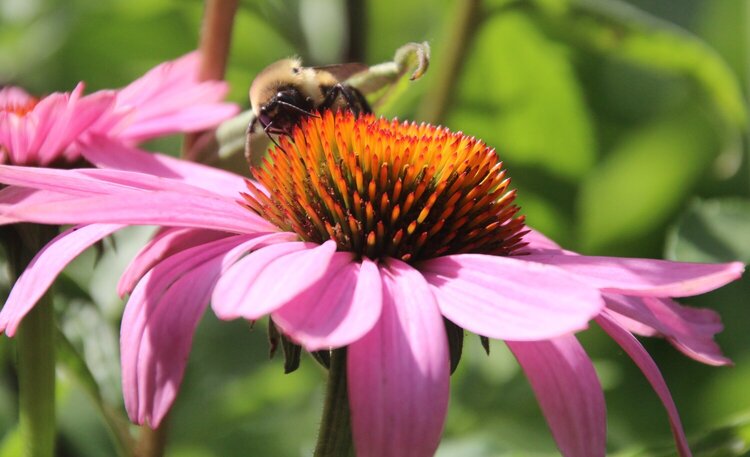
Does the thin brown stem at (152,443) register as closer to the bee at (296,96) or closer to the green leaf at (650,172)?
the bee at (296,96)

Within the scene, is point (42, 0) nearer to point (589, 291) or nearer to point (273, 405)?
point (273, 405)

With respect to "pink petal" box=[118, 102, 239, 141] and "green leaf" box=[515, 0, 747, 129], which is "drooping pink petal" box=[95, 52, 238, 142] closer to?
"pink petal" box=[118, 102, 239, 141]

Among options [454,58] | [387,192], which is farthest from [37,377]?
[454,58]

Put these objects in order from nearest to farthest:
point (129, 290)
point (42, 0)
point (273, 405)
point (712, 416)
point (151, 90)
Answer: point (129, 290)
point (151, 90)
point (273, 405)
point (712, 416)
point (42, 0)

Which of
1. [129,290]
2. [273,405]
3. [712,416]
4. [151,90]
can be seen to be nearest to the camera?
[129,290]

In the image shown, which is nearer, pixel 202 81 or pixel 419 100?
pixel 202 81

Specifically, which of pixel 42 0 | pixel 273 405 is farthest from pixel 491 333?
pixel 42 0

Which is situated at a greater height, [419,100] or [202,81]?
[202,81]
